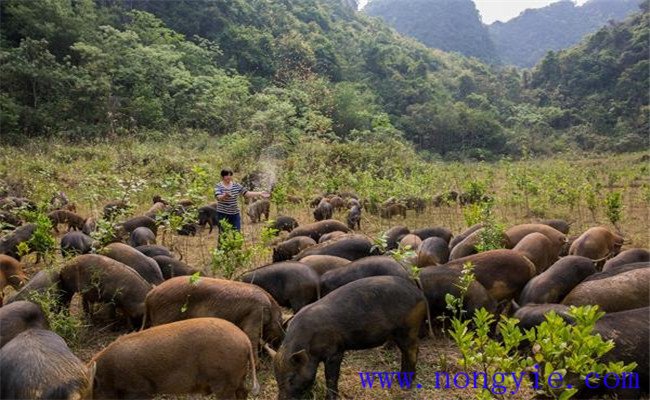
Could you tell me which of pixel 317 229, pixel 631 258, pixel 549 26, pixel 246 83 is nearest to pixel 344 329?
pixel 631 258

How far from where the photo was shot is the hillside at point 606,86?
A: 4422 centimetres

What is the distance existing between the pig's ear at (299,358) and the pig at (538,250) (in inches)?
163

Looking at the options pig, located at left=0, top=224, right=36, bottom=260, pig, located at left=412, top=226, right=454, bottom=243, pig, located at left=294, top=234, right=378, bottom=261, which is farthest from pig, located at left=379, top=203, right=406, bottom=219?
pig, located at left=0, top=224, right=36, bottom=260

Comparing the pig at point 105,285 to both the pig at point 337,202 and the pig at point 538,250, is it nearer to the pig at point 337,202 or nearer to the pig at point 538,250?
the pig at point 538,250

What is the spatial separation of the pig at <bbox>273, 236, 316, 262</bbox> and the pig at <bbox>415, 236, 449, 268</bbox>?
2.20m

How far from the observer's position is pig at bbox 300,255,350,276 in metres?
7.00

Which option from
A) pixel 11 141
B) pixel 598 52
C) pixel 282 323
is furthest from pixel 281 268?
pixel 598 52

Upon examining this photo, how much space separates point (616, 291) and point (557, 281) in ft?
2.08

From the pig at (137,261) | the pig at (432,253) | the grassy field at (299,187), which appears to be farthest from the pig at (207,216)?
the pig at (432,253)

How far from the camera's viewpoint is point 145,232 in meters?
9.05

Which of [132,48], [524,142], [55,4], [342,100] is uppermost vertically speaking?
[55,4]

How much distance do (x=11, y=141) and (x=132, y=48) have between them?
10783mm

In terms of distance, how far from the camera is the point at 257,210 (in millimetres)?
13328

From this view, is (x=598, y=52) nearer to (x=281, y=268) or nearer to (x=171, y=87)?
(x=171, y=87)
